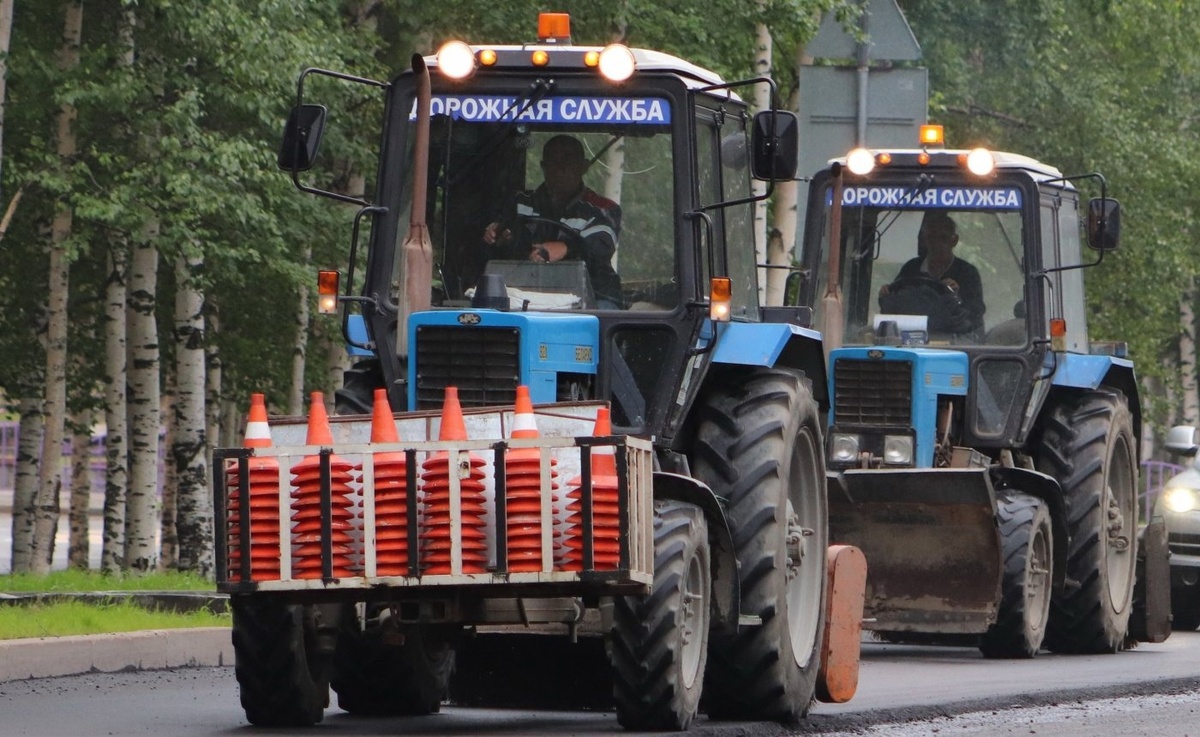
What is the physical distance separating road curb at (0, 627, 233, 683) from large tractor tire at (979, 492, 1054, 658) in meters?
4.53

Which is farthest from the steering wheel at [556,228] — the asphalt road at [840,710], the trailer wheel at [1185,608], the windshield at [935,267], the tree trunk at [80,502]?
the tree trunk at [80,502]

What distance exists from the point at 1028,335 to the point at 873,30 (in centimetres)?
323

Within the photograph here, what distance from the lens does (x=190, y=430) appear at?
21922 millimetres

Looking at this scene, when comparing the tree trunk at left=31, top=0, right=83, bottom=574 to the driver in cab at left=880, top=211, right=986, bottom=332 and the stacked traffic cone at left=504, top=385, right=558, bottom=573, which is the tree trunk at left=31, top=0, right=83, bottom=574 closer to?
the driver in cab at left=880, top=211, right=986, bottom=332

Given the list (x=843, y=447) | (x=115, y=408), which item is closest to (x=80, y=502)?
(x=115, y=408)

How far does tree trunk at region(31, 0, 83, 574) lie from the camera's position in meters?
20.6

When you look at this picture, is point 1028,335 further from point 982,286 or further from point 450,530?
point 450,530

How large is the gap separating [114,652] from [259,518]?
4.27m

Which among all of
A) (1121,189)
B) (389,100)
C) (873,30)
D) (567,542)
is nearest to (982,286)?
(873,30)

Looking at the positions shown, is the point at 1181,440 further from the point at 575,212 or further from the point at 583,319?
the point at 583,319

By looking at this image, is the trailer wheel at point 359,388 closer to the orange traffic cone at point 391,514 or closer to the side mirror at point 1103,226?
the orange traffic cone at point 391,514

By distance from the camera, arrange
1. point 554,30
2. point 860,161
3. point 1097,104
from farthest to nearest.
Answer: point 1097,104 < point 860,161 < point 554,30

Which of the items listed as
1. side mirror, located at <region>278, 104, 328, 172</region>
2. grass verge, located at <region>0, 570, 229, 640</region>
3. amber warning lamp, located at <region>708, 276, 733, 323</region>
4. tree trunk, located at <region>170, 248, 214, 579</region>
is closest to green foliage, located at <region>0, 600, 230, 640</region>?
grass verge, located at <region>0, 570, 229, 640</region>

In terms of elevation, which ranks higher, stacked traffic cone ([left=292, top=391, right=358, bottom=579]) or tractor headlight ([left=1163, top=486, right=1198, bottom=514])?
stacked traffic cone ([left=292, top=391, right=358, bottom=579])
